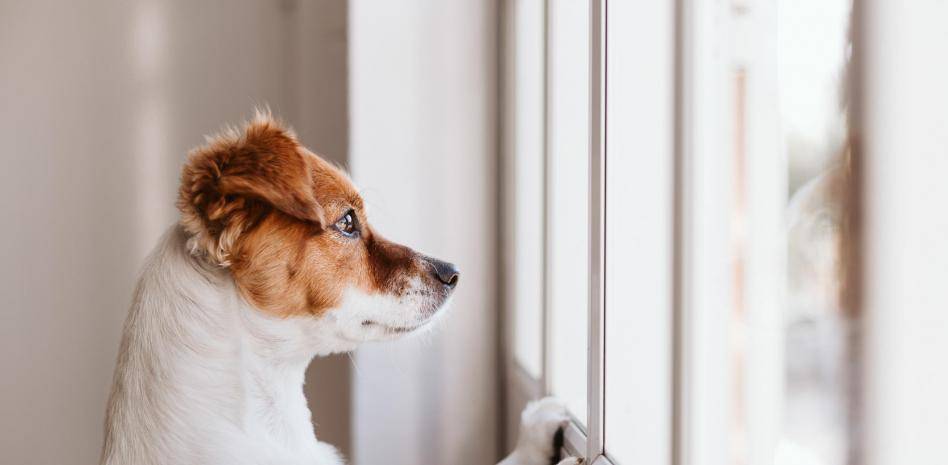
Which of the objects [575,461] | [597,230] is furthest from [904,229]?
[575,461]

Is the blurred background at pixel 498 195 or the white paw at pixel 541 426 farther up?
the blurred background at pixel 498 195

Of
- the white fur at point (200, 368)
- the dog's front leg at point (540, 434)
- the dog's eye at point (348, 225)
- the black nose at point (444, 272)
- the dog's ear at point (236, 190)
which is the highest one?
the dog's ear at point (236, 190)

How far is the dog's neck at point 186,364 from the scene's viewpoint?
3.16 feet

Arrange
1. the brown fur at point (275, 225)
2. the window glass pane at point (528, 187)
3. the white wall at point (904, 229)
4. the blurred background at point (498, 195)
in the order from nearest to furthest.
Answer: the white wall at point (904, 229), the blurred background at point (498, 195), the brown fur at point (275, 225), the window glass pane at point (528, 187)

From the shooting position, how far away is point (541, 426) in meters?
1.22

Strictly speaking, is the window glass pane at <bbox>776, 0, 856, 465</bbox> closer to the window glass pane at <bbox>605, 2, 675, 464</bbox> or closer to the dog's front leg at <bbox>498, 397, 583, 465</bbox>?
the window glass pane at <bbox>605, 2, 675, 464</bbox>

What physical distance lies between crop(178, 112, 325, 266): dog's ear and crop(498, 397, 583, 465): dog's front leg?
539 millimetres

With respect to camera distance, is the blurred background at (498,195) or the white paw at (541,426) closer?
the blurred background at (498,195)

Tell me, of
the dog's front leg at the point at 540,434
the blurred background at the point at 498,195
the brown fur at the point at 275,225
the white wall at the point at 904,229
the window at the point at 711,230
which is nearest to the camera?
the white wall at the point at 904,229

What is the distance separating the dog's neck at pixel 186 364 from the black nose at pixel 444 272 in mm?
252

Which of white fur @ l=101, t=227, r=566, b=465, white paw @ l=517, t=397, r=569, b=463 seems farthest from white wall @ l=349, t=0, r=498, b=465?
white fur @ l=101, t=227, r=566, b=465

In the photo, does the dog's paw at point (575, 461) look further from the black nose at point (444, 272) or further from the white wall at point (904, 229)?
the white wall at point (904, 229)

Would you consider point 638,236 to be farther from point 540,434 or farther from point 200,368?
point 200,368

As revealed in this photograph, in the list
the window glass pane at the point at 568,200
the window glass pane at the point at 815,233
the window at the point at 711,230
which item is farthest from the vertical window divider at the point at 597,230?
the window glass pane at the point at 815,233
